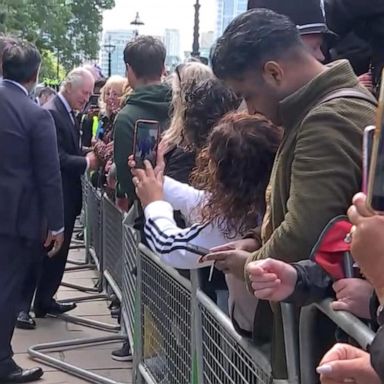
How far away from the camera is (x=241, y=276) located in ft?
8.02

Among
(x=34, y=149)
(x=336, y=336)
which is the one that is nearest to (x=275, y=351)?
(x=336, y=336)

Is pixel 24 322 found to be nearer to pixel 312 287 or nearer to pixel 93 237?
pixel 93 237

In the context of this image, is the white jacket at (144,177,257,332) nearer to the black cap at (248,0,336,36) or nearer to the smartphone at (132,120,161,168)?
the smartphone at (132,120,161,168)

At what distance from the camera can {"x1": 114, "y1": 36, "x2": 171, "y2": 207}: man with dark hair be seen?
449 centimetres

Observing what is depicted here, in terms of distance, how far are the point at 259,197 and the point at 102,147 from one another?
3872 millimetres

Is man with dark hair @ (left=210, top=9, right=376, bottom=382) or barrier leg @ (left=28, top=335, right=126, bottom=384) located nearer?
man with dark hair @ (left=210, top=9, right=376, bottom=382)

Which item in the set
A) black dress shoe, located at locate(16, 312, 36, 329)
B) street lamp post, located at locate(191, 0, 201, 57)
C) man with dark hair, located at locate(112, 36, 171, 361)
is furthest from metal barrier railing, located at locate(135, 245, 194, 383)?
street lamp post, located at locate(191, 0, 201, 57)

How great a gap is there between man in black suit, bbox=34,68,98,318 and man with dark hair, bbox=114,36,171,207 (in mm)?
1716

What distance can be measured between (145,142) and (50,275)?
3.36 metres

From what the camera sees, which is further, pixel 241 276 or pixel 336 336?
pixel 241 276

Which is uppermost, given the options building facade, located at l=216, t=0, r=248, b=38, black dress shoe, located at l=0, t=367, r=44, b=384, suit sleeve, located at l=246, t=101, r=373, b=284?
building facade, located at l=216, t=0, r=248, b=38

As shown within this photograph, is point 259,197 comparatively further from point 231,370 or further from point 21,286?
point 21,286

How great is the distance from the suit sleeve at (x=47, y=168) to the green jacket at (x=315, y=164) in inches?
121

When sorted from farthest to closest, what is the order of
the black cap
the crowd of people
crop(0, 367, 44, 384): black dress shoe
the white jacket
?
crop(0, 367, 44, 384): black dress shoe < the black cap < the white jacket < the crowd of people
